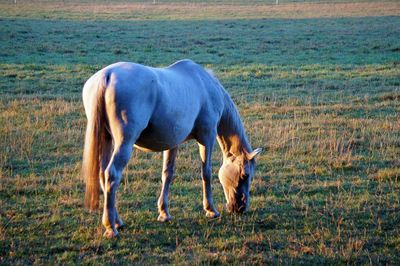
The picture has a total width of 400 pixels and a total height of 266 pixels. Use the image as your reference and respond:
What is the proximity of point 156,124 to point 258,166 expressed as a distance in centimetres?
320

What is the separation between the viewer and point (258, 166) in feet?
29.1

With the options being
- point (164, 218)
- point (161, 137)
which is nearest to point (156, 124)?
point (161, 137)

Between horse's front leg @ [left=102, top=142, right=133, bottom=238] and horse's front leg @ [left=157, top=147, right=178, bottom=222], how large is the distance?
2.51ft

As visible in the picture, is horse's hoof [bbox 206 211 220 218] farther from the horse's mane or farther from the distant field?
the distant field

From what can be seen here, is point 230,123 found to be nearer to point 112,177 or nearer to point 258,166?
point 258,166

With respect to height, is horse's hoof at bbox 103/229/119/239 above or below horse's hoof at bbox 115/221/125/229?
above

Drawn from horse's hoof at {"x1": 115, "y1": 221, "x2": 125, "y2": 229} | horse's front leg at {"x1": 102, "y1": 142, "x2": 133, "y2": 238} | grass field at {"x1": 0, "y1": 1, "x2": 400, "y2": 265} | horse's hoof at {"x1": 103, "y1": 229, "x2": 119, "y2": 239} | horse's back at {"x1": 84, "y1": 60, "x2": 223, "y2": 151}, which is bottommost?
grass field at {"x1": 0, "y1": 1, "x2": 400, "y2": 265}

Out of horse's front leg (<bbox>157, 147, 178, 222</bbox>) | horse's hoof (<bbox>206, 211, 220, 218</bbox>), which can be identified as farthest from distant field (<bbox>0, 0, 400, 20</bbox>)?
horse's hoof (<bbox>206, 211, 220, 218</bbox>)

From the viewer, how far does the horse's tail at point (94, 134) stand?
5680 millimetres

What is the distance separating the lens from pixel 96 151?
5.86 metres

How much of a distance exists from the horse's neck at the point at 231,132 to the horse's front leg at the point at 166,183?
0.77m

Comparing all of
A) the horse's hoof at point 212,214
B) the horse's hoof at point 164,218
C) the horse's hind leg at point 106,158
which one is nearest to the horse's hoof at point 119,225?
the horse's hind leg at point 106,158

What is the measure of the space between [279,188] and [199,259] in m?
2.82

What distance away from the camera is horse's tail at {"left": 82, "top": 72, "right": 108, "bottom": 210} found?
568 cm
